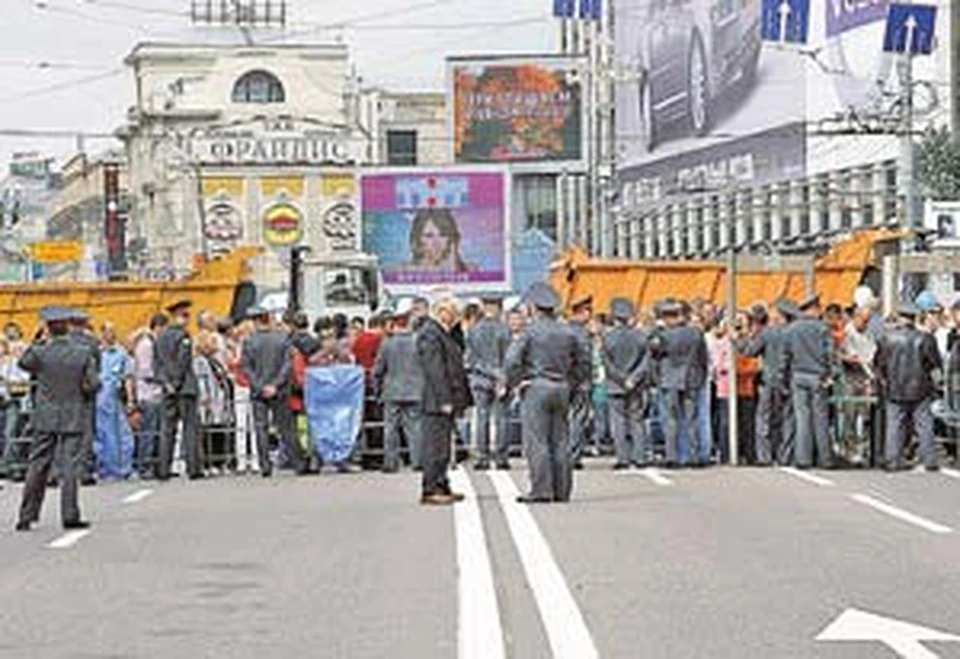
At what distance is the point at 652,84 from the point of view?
9806cm

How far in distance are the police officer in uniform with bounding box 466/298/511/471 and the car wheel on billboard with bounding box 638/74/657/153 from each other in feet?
234

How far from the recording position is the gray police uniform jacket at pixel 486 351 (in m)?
26.6

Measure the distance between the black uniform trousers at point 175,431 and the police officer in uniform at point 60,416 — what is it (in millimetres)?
6453

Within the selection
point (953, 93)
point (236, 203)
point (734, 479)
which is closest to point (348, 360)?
point (734, 479)

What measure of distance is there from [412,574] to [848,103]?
6043cm

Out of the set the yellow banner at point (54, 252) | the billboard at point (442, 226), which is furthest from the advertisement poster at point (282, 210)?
the billboard at point (442, 226)

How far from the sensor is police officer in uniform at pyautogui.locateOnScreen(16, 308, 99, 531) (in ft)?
64.2

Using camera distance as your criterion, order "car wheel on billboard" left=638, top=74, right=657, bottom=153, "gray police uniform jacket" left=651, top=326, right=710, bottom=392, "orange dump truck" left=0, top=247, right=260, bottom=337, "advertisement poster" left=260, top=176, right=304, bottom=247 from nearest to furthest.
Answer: "gray police uniform jacket" left=651, top=326, right=710, bottom=392 → "orange dump truck" left=0, top=247, right=260, bottom=337 → "car wheel on billboard" left=638, top=74, right=657, bottom=153 → "advertisement poster" left=260, top=176, right=304, bottom=247

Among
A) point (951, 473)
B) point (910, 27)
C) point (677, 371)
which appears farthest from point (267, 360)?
point (910, 27)

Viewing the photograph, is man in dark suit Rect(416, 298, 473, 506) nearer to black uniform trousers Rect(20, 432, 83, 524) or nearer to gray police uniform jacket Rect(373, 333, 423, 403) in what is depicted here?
black uniform trousers Rect(20, 432, 83, 524)

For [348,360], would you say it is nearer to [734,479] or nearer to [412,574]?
[734,479]

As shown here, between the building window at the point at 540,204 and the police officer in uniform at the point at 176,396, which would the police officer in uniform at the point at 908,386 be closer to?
the police officer in uniform at the point at 176,396

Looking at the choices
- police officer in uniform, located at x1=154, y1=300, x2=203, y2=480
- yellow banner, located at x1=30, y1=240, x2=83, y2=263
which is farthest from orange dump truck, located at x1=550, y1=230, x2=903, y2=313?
yellow banner, located at x1=30, y1=240, x2=83, y2=263

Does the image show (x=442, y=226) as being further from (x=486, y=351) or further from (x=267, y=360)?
(x=267, y=360)
